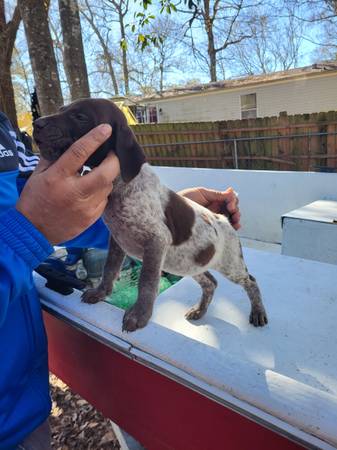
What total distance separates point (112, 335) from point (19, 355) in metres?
0.45

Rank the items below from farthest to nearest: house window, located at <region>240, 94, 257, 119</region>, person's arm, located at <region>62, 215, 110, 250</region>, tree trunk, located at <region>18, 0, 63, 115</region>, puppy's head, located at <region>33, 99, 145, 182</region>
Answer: house window, located at <region>240, 94, 257, 119</region>, tree trunk, located at <region>18, 0, 63, 115</region>, person's arm, located at <region>62, 215, 110, 250</region>, puppy's head, located at <region>33, 99, 145, 182</region>

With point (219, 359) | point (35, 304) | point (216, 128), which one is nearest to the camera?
point (219, 359)

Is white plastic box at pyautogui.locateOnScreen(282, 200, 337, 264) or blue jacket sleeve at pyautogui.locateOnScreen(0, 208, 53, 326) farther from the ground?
blue jacket sleeve at pyautogui.locateOnScreen(0, 208, 53, 326)

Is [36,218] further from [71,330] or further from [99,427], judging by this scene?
[99,427]

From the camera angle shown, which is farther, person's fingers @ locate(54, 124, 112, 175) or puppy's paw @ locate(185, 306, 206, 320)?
puppy's paw @ locate(185, 306, 206, 320)

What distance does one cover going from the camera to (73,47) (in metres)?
5.17

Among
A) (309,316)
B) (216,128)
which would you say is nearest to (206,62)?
(216,128)

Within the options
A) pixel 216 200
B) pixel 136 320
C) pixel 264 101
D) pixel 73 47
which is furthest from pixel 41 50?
pixel 264 101

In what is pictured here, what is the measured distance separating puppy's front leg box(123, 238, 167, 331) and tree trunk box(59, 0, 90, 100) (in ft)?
13.5

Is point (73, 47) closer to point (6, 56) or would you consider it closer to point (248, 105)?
point (6, 56)

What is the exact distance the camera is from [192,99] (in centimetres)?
2147

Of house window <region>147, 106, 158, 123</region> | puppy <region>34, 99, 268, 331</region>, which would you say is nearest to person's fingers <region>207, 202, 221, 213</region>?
puppy <region>34, 99, 268, 331</region>

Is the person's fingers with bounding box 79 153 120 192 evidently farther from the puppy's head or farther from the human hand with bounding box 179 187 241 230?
the human hand with bounding box 179 187 241 230

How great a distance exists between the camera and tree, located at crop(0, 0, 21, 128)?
8.05 m
